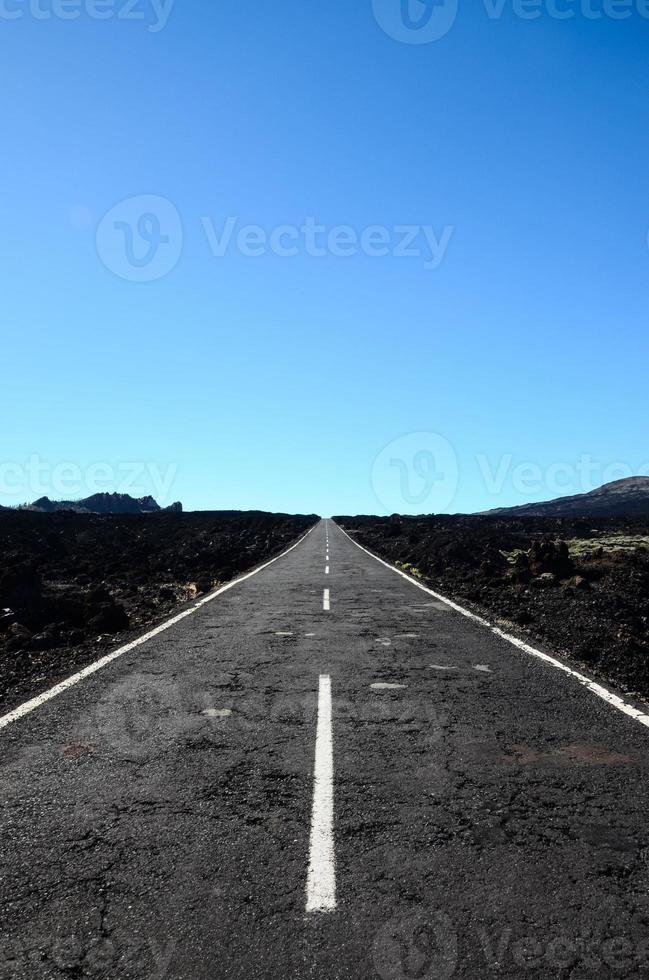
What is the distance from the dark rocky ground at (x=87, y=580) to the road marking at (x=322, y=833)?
142 inches

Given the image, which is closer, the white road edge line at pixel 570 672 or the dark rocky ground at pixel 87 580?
the white road edge line at pixel 570 672

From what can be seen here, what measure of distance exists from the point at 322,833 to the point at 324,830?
0.13 ft

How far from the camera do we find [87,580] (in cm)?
2347

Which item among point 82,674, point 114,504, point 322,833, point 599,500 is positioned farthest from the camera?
point 599,500

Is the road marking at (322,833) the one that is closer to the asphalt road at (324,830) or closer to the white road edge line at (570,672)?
the asphalt road at (324,830)

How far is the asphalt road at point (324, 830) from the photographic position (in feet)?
10.1

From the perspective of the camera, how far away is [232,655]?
9.53 meters

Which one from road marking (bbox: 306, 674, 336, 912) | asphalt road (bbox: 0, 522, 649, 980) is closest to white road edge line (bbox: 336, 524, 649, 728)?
asphalt road (bbox: 0, 522, 649, 980)

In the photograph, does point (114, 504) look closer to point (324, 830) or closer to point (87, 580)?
point (87, 580)

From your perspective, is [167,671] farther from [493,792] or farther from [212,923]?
[212,923]

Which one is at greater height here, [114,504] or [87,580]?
[114,504]

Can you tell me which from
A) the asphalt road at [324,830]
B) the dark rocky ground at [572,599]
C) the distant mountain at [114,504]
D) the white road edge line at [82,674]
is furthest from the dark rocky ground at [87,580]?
the distant mountain at [114,504]

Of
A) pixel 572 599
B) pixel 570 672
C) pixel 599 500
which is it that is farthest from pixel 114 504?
pixel 570 672

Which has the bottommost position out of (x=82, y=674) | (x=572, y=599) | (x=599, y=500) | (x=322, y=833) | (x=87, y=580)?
(x=322, y=833)
